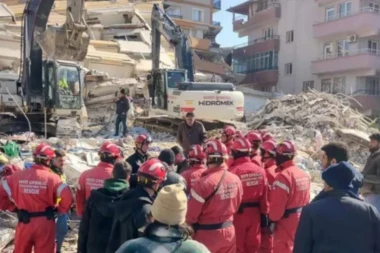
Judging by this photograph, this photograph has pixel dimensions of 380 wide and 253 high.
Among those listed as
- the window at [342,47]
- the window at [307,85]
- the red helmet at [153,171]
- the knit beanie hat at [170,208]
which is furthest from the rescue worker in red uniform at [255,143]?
the window at [307,85]

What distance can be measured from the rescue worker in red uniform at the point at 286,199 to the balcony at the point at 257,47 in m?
37.7

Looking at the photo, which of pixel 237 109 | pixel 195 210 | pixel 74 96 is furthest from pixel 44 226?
pixel 237 109

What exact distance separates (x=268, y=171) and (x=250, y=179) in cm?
77

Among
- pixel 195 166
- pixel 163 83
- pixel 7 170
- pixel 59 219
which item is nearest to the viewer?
pixel 195 166

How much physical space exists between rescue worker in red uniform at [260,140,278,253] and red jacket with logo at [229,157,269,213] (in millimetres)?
169

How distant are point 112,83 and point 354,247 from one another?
71.3 feet

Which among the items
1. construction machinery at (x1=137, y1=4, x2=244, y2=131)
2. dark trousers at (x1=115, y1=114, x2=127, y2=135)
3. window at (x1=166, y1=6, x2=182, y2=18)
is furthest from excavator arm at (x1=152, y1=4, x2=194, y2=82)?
window at (x1=166, y1=6, x2=182, y2=18)

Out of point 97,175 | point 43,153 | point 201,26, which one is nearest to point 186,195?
point 97,175

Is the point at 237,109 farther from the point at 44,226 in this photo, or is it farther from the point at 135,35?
the point at 135,35

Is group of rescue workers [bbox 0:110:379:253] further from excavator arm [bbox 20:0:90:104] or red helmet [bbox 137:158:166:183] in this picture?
excavator arm [bbox 20:0:90:104]

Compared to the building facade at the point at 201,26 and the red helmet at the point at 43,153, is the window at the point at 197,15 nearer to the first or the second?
the building facade at the point at 201,26

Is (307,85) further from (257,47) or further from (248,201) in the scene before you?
(248,201)

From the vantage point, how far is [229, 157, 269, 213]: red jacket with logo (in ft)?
22.3

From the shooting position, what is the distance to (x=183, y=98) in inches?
766
